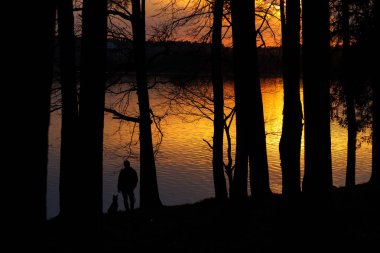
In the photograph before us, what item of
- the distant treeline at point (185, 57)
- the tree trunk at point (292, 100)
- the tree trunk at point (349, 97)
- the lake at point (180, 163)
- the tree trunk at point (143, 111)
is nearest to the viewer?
the tree trunk at point (292, 100)

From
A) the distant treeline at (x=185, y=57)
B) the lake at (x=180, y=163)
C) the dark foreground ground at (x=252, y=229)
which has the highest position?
the distant treeline at (x=185, y=57)

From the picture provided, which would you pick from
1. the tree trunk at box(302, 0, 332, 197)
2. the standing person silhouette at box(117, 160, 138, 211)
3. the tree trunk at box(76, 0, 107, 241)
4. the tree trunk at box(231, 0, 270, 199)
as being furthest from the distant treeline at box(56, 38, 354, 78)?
the tree trunk at box(76, 0, 107, 241)

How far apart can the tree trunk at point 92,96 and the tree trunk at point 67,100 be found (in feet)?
12.0

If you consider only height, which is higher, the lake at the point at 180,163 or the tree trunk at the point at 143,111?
the tree trunk at the point at 143,111

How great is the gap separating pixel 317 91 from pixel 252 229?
12.0 feet

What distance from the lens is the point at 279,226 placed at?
949 centimetres

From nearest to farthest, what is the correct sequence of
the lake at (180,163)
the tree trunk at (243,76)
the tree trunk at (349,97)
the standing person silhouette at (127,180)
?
1. the tree trunk at (243,76)
2. the standing person silhouette at (127,180)
3. the tree trunk at (349,97)
4. the lake at (180,163)

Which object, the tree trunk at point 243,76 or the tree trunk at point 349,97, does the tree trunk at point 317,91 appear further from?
the tree trunk at point 349,97

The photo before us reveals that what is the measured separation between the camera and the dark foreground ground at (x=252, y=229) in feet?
24.5

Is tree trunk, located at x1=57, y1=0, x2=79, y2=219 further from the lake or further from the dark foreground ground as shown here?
the lake

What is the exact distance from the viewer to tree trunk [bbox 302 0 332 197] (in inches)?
279

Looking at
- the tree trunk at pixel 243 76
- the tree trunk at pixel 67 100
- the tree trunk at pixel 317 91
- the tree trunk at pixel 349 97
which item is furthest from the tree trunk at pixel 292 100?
the tree trunk at pixel 349 97

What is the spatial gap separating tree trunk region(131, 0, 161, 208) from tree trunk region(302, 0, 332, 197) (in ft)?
28.6

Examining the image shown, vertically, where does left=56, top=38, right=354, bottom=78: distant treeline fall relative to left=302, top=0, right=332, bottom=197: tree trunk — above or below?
above
